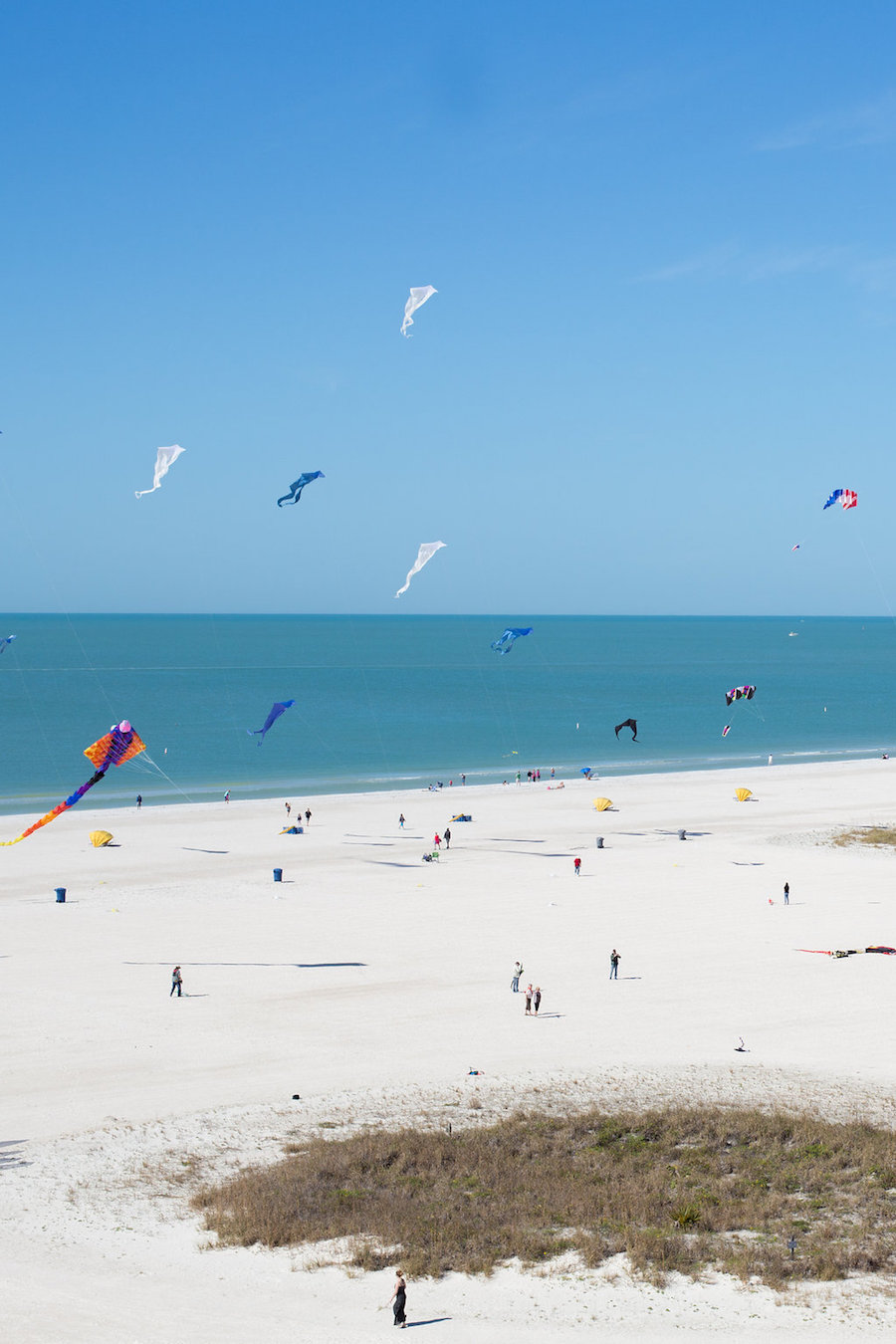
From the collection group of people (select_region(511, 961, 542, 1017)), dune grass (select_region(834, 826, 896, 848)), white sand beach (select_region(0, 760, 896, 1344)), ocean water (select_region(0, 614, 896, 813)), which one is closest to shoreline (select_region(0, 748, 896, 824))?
ocean water (select_region(0, 614, 896, 813))

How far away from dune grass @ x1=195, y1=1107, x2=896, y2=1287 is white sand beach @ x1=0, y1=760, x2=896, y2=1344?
0.52 m

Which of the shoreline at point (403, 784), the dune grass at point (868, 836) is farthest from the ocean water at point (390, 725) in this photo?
Answer: the dune grass at point (868, 836)

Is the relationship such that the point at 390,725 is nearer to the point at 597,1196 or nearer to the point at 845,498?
the point at 845,498

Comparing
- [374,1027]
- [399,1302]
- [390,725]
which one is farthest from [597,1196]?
[390,725]

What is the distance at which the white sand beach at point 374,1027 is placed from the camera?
13359mm

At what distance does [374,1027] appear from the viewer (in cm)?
2367

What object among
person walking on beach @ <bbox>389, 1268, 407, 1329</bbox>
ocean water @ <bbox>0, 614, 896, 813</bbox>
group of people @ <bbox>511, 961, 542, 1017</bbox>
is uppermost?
ocean water @ <bbox>0, 614, 896, 813</bbox>

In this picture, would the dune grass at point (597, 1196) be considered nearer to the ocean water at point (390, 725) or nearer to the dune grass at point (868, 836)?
the dune grass at point (868, 836)

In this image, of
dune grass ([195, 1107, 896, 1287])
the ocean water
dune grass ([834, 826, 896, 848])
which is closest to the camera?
dune grass ([195, 1107, 896, 1287])

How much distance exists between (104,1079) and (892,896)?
24.9 metres

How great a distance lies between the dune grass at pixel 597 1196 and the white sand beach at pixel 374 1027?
1.71 feet

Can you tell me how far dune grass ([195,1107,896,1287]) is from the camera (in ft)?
47.5

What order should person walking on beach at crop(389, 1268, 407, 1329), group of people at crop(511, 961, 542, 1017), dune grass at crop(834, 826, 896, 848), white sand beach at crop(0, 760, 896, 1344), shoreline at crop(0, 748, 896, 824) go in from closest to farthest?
person walking on beach at crop(389, 1268, 407, 1329) → white sand beach at crop(0, 760, 896, 1344) → group of people at crop(511, 961, 542, 1017) → dune grass at crop(834, 826, 896, 848) → shoreline at crop(0, 748, 896, 824)

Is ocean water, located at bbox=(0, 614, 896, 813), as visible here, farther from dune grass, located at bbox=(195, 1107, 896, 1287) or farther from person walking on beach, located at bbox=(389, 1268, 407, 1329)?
person walking on beach, located at bbox=(389, 1268, 407, 1329)
